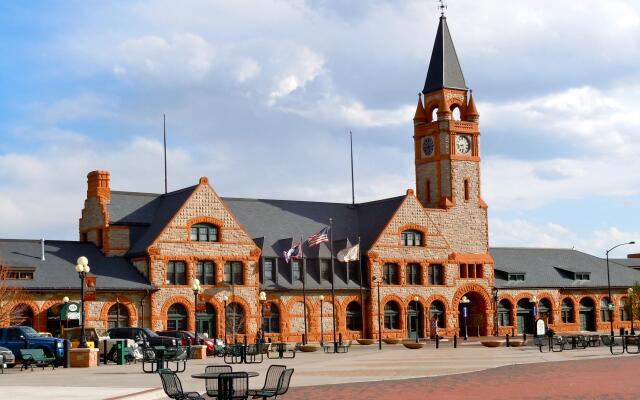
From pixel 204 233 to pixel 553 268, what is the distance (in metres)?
35.8

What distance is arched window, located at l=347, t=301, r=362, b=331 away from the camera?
7794 cm

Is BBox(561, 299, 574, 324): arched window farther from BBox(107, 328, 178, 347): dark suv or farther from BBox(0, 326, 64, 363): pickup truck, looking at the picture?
BBox(0, 326, 64, 363): pickup truck

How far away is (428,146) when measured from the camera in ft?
286

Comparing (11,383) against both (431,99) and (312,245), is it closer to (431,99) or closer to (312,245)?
(312,245)

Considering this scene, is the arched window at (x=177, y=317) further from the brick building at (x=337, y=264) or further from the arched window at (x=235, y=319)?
the arched window at (x=235, y=319)

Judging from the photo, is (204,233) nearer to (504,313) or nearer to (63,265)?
(63,265)

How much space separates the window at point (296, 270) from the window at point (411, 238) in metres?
9.11

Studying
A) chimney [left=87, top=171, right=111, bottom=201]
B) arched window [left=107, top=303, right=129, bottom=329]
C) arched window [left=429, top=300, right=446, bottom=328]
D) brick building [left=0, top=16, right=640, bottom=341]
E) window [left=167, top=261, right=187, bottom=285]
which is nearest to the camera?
arched window [left=107, top=303, right=129, bottom=329]

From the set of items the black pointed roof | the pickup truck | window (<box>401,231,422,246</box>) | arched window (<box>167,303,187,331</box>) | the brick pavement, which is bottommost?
the brick pavement

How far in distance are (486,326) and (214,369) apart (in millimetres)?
62518

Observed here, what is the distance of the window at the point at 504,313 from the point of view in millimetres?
86331

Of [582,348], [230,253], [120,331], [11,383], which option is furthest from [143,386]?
[230,253]

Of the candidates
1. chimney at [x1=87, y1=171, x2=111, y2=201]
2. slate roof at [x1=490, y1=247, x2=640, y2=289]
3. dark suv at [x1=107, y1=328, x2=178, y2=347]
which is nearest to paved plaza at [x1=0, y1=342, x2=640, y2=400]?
dark suv at [x1=107, y1=328, x2=178, y2=347]

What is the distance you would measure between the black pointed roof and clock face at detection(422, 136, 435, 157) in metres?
4.32
